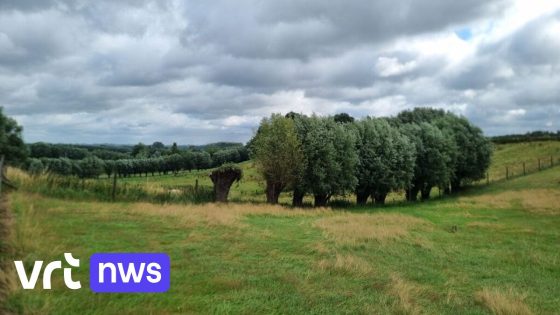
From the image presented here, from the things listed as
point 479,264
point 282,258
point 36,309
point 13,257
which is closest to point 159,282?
point 36,309

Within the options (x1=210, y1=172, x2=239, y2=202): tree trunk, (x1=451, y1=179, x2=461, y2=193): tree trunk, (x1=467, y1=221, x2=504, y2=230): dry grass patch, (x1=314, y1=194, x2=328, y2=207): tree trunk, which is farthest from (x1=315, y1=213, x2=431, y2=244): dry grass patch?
(x1=451, y1=179, x2=461, y2=193): tree trunk

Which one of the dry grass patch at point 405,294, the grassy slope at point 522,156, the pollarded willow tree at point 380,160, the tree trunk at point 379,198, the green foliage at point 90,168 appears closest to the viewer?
the dry grass patch at point 405,294

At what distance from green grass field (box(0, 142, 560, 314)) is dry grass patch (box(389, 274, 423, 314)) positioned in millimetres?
29

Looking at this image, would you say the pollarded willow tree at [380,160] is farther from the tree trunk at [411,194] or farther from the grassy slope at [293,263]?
the grassy slope at [293,263]

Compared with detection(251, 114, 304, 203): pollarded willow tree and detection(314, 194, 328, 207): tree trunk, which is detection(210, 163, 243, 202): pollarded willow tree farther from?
detection(314, 194, 328, 207): tree trunk

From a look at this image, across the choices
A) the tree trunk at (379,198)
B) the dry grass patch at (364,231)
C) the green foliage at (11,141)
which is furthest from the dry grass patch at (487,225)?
the green foliage at (11,141)

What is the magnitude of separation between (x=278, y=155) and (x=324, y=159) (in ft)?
15.2

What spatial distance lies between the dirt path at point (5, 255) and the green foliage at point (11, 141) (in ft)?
170

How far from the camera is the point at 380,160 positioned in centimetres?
4522

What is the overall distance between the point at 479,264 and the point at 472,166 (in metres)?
50.4

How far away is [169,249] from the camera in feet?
41.4

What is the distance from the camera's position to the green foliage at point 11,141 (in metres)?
58.6

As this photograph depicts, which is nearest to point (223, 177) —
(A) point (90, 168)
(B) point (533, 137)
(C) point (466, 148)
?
(C) point (466, 148)

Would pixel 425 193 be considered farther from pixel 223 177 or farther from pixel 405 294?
pixel 405 294
